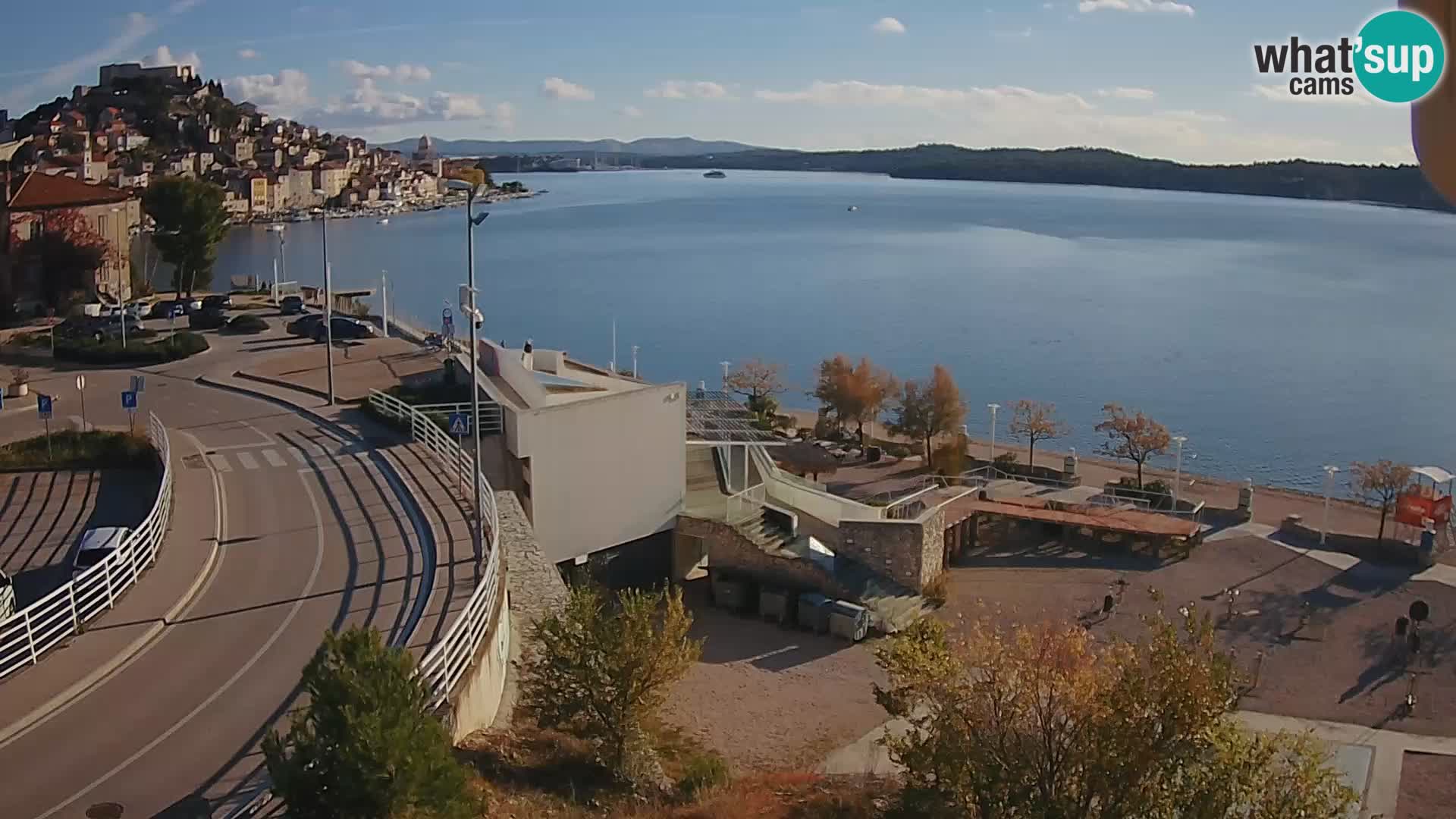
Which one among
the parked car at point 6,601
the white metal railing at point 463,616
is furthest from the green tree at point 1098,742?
the parked car at point 6,601

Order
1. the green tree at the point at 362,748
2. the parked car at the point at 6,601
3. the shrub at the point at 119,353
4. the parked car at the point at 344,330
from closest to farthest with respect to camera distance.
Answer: the green tree at the point at 362,748
the parked car at the point at 6,601
the shrub at the point at 119,353
the parked car at the point at 344,330

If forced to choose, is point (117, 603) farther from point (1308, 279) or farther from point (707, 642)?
point (1308, 279)

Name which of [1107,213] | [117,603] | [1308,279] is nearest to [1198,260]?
[1308,279]

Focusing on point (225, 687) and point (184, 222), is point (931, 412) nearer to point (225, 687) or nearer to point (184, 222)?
point (225, 687)

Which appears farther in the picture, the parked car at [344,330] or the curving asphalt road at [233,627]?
the parked car at [344,330]

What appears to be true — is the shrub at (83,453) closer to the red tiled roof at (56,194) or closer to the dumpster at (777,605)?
the dumpster at (777,605)

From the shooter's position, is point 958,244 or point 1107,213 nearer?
point 958,244

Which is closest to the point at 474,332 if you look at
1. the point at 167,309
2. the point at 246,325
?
the point at 246,325
